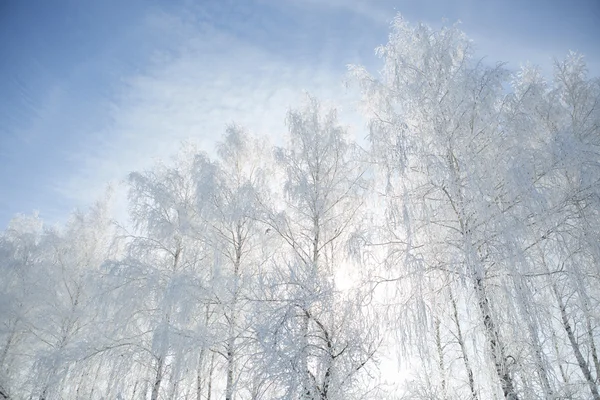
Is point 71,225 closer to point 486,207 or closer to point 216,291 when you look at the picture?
point 216,291

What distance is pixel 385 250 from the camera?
532 cm

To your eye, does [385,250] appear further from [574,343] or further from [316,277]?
[574,343]

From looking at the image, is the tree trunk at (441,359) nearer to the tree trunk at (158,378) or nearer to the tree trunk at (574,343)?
the tree trunk at (574,343)

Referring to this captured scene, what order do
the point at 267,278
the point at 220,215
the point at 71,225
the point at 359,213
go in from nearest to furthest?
the point at 267,278 < the point at 359,213 < the point at 220,215 < the point at 71,225

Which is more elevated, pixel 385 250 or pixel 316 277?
pixel 385 250

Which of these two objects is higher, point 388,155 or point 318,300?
point 388,155

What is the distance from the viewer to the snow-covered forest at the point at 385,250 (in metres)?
4.32

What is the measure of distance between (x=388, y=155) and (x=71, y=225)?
13210 millimetres

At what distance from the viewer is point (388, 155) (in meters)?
5.29

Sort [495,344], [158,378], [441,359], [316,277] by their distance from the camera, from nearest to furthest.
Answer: [495,344] → [316,277] → [158,378] → [441,359]

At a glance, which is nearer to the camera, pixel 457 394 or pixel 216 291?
pixel 216 291

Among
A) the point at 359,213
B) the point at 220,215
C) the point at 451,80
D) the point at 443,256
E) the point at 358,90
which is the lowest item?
the point at 443,256

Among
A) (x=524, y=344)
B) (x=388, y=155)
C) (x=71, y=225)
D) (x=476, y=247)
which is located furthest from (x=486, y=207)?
(x=71, y=225)

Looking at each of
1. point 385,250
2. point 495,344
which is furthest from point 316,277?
point 495,344
